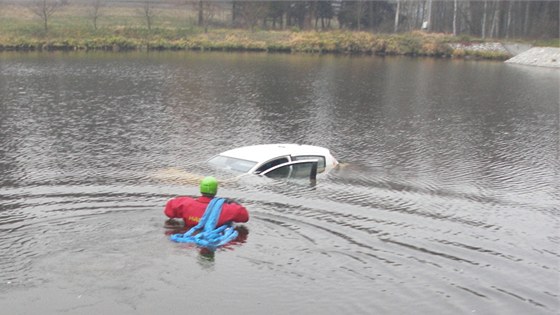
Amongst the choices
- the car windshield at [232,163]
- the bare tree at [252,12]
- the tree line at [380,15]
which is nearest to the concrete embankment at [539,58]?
the tree line at [380,15]

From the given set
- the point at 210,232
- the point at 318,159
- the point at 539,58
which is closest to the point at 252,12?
the point at 539,58

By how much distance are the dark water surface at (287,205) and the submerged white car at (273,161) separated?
2.53ft

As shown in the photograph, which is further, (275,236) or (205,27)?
(205,27)

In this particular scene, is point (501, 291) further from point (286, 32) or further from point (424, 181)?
point (286, 32)

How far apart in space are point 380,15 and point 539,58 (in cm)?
2735

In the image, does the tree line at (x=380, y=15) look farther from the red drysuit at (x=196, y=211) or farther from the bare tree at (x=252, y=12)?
the red drysuit at (x=196, y=211)

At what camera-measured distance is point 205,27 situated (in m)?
91.0

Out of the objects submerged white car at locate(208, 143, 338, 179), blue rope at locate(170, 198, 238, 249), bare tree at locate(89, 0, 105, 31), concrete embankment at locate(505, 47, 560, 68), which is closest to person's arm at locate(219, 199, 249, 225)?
blue rope at locate(170, 198, 238, 249)

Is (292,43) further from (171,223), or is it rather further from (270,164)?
(171,223)

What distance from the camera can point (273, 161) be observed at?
23.1 m

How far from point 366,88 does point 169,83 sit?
47.7 ft

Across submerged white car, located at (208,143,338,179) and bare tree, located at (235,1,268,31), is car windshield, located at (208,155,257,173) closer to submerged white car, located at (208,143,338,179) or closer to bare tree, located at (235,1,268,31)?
submerged white car, located at (208,143,338,179)

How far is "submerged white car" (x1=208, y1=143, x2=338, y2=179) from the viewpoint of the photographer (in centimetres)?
2284

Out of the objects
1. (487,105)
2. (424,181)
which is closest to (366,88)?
(487,105)
